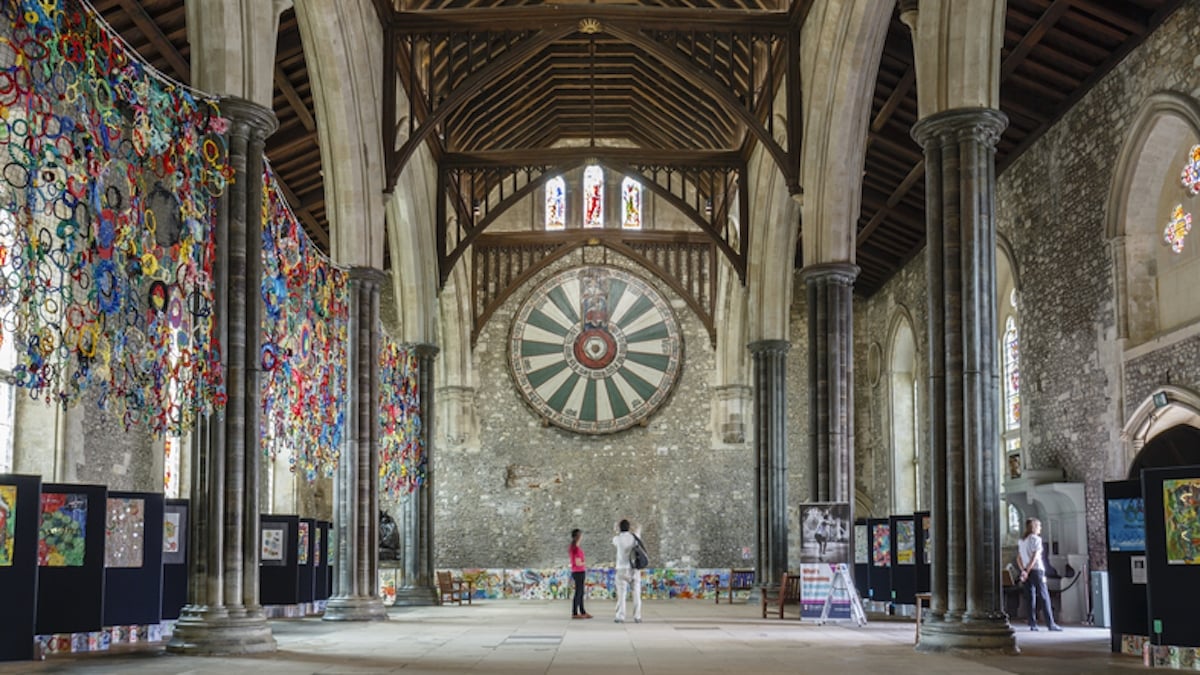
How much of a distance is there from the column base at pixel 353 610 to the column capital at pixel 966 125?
7.77 m

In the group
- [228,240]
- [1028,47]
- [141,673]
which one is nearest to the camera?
[141,673]

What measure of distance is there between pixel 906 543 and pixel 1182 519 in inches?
246

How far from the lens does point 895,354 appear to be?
22.9m

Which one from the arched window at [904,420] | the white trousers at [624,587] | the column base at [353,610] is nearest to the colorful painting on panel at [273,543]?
the column base at [353,610]

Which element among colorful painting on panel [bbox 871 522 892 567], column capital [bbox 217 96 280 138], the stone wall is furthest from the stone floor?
the stone wall

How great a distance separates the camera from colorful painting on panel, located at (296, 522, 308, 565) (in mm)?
14474

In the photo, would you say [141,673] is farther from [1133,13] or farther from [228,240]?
[1133,13]

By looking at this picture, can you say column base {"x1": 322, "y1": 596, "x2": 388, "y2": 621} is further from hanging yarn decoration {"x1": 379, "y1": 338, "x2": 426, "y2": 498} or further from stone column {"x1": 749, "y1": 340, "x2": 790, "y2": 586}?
stone column {"x1": 749, "y1": 340, "x2": 790, "y2": 586}

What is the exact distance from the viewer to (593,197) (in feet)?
79.7

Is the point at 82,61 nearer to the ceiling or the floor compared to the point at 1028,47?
nearer to the floor

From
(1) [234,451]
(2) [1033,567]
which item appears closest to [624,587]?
(2) [1033,567]

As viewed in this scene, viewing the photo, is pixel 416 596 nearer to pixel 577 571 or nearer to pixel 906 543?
pixel 577 571

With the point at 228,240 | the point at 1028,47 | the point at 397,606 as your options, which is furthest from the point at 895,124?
the point at 228,240

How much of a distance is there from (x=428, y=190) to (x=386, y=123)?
3.67 meters
